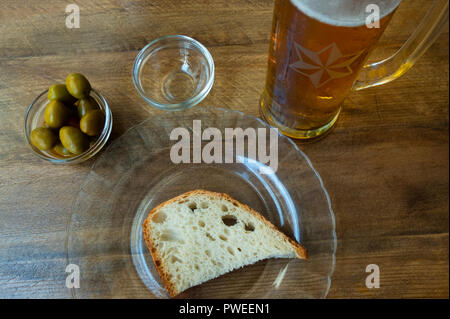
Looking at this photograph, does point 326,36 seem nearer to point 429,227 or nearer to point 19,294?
point 429,227

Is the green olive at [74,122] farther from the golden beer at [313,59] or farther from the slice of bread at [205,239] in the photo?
the golden beer at [313,59]

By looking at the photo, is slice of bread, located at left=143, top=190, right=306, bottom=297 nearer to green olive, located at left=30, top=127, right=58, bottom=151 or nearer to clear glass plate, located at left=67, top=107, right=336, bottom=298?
clear glass plate, located at left=67, top=107, right=336, bottom=298

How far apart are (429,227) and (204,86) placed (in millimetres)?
585

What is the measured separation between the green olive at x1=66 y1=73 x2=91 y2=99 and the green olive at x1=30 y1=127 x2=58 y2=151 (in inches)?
3.8

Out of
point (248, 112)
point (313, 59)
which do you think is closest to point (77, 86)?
point (248, 112)

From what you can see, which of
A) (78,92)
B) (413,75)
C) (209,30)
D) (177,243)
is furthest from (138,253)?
(413,75)

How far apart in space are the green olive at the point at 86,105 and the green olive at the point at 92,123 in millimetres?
18

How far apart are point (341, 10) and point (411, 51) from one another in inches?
8.1

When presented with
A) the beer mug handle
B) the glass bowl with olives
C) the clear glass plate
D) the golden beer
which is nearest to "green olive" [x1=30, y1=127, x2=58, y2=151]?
the glass bowl with olives

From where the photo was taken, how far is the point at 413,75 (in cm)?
95

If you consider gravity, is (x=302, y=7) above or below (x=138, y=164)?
above

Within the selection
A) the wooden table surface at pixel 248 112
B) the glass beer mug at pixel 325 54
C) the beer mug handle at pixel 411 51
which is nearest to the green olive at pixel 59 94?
the wooden table surface at pixel 248 112

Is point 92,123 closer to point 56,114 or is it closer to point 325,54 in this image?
point 56,114

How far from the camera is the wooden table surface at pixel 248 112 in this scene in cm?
84
